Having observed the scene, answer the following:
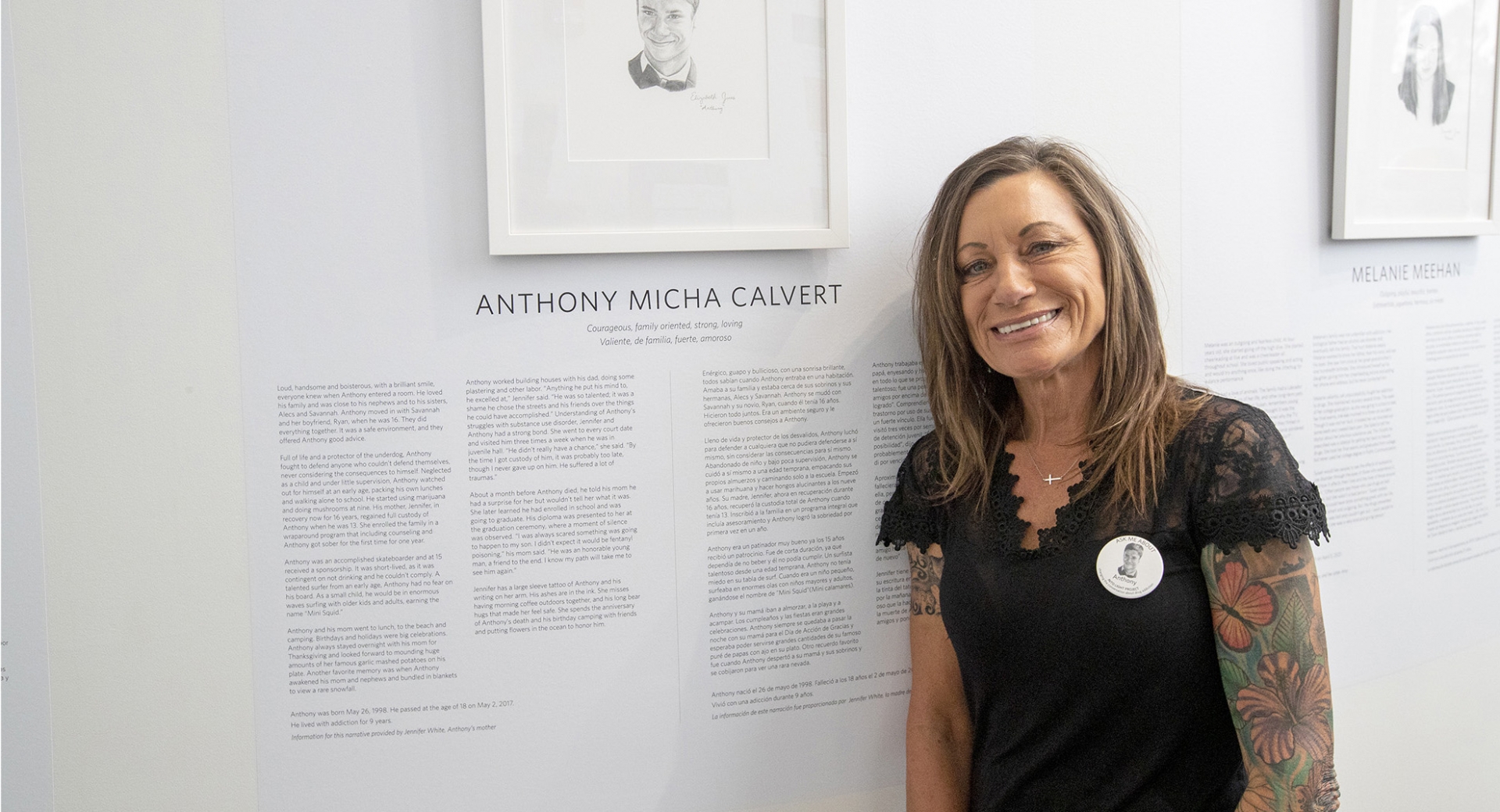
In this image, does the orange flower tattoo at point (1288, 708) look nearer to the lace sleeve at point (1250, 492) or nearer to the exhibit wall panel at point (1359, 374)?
the lace sleeve at point (1250, 492)

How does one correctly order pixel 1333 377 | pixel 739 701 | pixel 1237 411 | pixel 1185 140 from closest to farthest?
pixel 1237 411 → pixel 739 701 → pixel 1185 140 → pixel 1333 377

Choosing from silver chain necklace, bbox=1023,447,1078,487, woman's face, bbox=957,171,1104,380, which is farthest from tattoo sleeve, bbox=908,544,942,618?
woman's face, bbox=957,171,1104,380

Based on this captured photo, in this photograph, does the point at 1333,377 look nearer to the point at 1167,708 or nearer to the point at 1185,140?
the point at 1185,140

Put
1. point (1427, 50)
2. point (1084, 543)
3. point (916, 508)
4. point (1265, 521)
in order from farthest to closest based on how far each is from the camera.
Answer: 1. point (1427, 50)
2. point (916, 508)
3. point (1084, 543)
4. point (1265, 521)

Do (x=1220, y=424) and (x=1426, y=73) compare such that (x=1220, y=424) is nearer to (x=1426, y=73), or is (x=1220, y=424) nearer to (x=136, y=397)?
(x=1426, y=73)

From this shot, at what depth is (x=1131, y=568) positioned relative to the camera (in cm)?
127

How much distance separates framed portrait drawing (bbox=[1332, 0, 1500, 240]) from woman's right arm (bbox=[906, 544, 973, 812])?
124 cm

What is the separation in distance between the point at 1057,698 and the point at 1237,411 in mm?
503

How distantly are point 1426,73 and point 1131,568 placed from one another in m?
1.54

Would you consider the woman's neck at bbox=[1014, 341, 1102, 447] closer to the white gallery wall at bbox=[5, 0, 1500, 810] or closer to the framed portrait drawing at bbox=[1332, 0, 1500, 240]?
the white gallery wall at bbox=[5, 0, 1500, 810]

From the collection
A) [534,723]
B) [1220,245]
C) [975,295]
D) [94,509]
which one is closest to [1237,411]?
[975,295]

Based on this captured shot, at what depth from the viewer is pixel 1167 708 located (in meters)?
1.29

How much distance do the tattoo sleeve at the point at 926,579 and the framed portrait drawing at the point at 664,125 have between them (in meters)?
0.56

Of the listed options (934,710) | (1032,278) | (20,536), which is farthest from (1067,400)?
(20,536)
